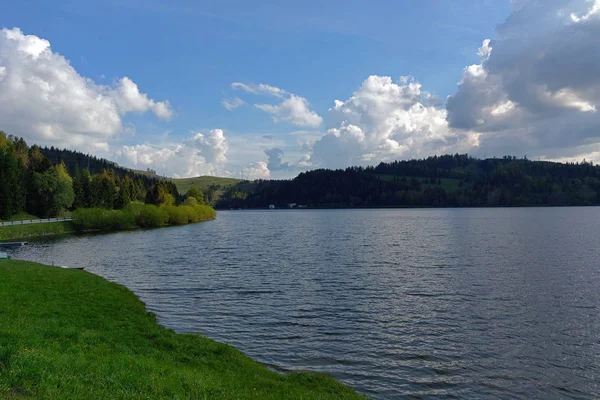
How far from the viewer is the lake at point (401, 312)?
19.2m

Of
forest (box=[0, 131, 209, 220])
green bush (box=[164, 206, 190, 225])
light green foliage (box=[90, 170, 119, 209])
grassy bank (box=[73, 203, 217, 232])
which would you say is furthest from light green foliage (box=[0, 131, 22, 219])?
green bush (box=[164, 206, 190, 225])

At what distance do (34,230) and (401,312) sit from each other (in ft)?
303

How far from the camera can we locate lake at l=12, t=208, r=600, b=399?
19156 millimetres

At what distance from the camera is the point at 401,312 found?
29.2 m

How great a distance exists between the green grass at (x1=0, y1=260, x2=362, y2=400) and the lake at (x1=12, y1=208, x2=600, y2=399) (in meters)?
3.55

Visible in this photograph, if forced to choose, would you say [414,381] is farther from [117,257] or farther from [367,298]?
[117,257]

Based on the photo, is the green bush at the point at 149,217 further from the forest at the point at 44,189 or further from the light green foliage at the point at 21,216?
the light green foliage at the point at 21,216

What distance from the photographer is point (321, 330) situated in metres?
25.1

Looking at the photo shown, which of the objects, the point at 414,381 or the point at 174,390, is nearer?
the point at 174,390

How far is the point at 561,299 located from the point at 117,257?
174 ft

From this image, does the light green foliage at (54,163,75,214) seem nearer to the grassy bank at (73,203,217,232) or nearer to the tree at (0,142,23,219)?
the grassy bank at (73,203,217,232)

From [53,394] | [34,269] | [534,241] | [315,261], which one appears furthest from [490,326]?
[534,241]

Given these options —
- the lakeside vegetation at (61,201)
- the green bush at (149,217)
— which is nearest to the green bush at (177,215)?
the lakeside vegetation at (61,201)

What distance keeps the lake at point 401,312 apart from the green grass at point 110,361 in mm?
3548
